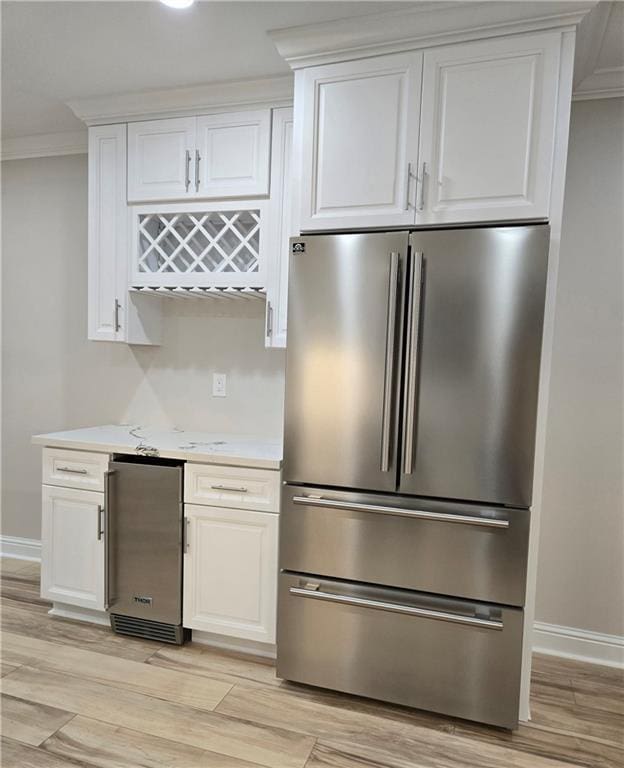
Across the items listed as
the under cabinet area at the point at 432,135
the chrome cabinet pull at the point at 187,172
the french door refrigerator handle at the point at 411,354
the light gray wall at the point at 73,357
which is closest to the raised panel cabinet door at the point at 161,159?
the chrome cabinet pull at the point at 187,172

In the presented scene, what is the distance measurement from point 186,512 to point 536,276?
1.75 meters

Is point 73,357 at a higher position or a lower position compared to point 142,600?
higher

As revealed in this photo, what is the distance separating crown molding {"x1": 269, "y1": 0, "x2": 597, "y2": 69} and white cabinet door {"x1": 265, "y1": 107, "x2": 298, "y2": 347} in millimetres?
342

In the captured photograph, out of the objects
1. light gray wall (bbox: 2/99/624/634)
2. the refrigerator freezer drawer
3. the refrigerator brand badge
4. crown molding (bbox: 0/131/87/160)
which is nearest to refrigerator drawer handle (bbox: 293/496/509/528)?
the refrigerator freezer drawer

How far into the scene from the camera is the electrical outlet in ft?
9.63

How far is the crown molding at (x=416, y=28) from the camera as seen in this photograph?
1777 millimetres

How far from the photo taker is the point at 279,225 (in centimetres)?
246

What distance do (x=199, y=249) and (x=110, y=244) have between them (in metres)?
0.50

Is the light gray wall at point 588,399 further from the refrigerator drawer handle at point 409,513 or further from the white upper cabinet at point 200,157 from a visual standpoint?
the white upper cabinet at point 200,157

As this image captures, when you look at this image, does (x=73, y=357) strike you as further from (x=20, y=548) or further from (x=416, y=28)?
(x=416, y=28)

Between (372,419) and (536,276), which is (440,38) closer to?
(536,276)

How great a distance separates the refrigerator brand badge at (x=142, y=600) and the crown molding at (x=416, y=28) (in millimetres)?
2426

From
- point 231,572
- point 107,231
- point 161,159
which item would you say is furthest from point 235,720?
point 161,159

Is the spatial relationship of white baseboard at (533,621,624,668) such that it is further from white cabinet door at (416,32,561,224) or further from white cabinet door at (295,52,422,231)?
white cabinet door at (295,52,422,231)
